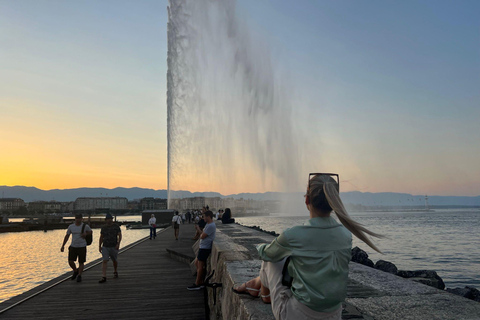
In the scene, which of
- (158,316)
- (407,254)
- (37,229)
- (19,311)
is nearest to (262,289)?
(158,316)

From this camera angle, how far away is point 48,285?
10242 mm

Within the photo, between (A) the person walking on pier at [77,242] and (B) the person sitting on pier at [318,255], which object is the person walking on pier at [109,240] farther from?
(B) the person sitting on pier at [318,255]

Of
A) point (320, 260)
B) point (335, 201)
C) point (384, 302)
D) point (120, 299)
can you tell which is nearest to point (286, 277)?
point (320, 260)

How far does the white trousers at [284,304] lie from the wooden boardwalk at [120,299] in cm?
538

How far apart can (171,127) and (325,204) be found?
1341 inches

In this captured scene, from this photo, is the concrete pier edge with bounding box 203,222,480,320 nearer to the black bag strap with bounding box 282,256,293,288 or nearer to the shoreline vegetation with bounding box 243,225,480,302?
the black bag strap with bounding box 282,256,293,288

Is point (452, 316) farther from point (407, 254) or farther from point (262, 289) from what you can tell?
point (407, 254)

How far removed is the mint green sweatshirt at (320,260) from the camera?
8.22 ft

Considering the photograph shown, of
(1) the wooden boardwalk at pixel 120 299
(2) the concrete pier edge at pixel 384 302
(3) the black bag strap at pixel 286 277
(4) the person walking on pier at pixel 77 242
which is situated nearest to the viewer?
(3) the black bag strap at pixel 286 277

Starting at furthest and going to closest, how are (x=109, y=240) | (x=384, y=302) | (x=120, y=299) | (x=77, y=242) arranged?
(x=109, y=240)
(x=77, y=242)
(x=120, y=299)
(x=384, y=302)

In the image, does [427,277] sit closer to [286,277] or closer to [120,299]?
[120,299]

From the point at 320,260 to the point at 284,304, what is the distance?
1.68 feet

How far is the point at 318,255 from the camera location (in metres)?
2.51

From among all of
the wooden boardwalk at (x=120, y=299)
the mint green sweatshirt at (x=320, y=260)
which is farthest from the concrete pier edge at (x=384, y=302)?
the wooden boardwalk at (x=120, y=299)
